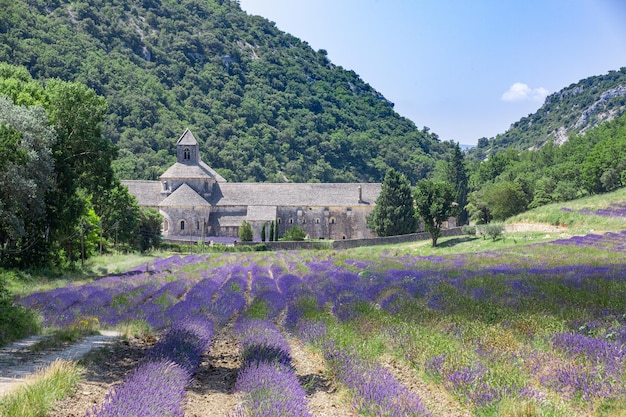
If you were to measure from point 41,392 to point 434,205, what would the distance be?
2307 inches

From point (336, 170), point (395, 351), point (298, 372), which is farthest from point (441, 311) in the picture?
point (336, 170)

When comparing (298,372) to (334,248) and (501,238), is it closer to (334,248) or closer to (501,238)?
(501,238)

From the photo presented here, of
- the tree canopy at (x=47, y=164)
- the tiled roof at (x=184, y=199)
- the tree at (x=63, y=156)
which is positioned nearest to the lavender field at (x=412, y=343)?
the tree canopy at (x=47, y=164)

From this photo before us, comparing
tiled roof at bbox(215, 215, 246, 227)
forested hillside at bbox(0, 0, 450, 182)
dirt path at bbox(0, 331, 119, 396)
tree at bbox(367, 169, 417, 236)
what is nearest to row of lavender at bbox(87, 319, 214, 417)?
dirt path at bbox(0, 331, 119, 396)

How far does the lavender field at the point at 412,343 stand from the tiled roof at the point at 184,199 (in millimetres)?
61183

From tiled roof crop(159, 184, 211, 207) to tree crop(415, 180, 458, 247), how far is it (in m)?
31.0

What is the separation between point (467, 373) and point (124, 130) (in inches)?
5366

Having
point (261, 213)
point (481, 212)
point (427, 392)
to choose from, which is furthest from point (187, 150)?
point (427, 392)

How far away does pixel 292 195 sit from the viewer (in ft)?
286

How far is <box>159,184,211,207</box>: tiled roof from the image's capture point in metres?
79.3

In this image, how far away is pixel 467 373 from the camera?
735 cm

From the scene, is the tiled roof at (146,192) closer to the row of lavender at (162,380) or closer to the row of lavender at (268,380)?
the row of lavender at (162,380)

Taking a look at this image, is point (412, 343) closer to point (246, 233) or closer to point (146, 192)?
point (246, 233)

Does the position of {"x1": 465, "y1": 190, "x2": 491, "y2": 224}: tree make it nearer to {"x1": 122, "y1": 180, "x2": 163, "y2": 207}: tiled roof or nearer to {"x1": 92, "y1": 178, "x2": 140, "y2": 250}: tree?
{"x1": 122, "y1": 180, "x2": 163, "y2": 207}: tiled roof
